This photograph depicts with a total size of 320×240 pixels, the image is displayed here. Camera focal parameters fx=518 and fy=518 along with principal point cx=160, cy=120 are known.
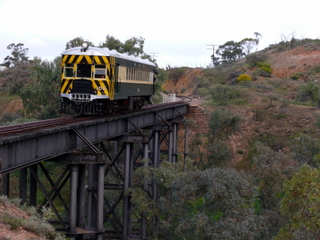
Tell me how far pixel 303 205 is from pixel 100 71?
31.9 feet

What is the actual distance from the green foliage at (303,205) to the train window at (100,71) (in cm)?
865

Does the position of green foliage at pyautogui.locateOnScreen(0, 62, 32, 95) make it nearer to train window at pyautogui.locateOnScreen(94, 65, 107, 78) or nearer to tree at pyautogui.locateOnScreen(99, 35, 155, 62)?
tree at pyautogui.locateOnScreen(99, 35, 155, 62)

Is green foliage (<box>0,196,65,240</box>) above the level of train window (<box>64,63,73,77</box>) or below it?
below

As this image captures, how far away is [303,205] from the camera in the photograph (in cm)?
1521

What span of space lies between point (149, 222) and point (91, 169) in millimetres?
5052

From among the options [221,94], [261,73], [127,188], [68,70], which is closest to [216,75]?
[261,73]

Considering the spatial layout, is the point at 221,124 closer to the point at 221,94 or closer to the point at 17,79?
the point at 221,94

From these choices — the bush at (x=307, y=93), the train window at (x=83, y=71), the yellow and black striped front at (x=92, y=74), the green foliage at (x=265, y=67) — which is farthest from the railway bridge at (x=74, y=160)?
the green foliage at (x=265, y=67)

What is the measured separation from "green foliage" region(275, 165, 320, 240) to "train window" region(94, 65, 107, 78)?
8.65 metres

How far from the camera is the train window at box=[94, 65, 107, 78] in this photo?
20.8 metres

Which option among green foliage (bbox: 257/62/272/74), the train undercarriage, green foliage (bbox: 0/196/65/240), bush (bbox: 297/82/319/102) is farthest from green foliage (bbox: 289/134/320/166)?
green foliage (bbox: 257/62/272/74)

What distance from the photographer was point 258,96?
55781 mm

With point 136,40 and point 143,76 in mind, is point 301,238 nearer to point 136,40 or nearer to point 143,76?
point 143,76

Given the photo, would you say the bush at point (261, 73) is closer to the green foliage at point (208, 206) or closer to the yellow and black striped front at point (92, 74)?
the green foliage at point (208, 206)
